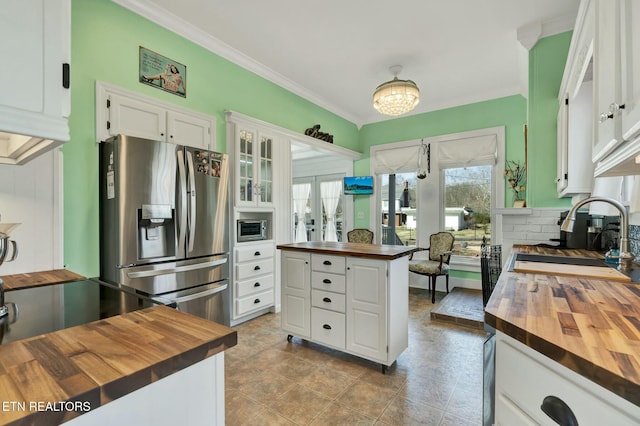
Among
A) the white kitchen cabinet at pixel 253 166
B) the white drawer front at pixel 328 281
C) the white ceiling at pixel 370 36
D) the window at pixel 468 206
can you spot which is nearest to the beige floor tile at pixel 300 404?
the white drawer front at pixel 328 281

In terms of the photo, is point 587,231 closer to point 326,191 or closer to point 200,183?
point 200,183

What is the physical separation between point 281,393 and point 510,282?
160 centimetres

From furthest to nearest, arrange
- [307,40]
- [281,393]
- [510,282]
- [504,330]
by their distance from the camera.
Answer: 1. [307,40]
2. [281,393]
3. [510,282]
4. [504,330]

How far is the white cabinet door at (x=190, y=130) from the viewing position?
9.04 feet

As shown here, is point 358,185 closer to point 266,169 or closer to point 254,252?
point 266,169

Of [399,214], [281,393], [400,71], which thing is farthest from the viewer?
[399,214]

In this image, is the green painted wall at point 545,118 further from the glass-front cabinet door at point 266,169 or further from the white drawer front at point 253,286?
the white drawer front at point 253,286

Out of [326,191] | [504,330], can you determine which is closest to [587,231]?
[504,330]

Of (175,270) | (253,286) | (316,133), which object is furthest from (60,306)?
(316,133)

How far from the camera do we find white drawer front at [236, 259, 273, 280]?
3168 mm

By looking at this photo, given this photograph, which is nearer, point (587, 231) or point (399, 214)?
point (587, 231)

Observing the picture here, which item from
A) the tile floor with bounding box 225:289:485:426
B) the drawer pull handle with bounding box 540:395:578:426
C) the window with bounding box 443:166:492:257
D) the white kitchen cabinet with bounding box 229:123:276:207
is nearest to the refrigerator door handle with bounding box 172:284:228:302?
the tile floor with bounding box 225:289:485:426

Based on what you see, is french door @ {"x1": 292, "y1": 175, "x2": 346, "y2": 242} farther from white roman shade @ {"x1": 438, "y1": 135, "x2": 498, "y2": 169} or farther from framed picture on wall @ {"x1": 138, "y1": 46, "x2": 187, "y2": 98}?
framed picture on wall @ {"x1": 138, "y1": 46, "x2": 187, "y2": 98}

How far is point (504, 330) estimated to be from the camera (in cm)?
86
